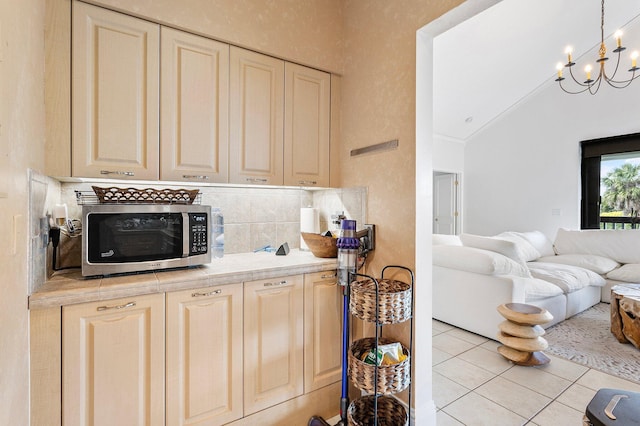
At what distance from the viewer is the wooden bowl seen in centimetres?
201

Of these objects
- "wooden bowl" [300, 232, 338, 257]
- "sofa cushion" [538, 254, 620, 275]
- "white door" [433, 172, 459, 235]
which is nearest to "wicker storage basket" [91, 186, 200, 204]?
"wooden bowl" [300, 232, 338, 257]

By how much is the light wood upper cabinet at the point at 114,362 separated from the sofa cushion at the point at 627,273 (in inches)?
204

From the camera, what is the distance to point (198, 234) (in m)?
A: 1.70

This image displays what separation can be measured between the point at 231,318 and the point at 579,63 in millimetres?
7134

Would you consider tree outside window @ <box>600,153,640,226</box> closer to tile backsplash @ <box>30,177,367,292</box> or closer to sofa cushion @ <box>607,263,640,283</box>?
sofa cushion @ <box>607,263,640,283</box>

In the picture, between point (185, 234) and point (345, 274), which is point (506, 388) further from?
point (185, 234)

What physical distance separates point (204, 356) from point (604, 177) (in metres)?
6.62

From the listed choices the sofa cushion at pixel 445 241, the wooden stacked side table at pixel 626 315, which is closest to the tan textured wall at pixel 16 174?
the sofa cushion at pixel 445 241

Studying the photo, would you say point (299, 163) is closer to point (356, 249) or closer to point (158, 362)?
point (356, 249)

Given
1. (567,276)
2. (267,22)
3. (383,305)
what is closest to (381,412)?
(383,305)

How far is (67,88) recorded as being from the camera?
1.47 meters

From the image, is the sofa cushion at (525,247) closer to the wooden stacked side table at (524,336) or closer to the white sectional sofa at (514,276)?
the white sectional sofa at (514,276)

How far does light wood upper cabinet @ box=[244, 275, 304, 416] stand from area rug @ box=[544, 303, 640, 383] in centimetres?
239

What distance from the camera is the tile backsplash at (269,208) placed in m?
2.17
